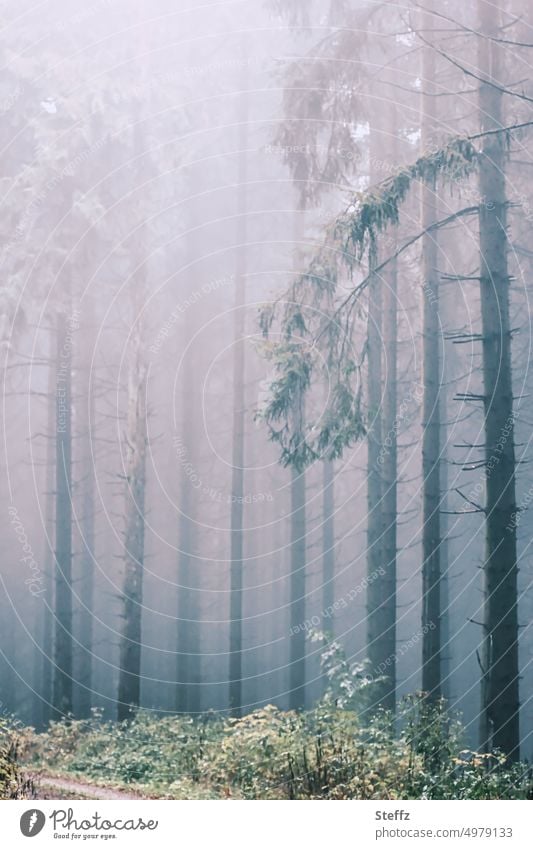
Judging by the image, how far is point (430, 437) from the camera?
517 inches

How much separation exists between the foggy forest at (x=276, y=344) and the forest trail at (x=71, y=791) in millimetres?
92

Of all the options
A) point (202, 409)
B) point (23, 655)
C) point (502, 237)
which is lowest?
point (23, 655)

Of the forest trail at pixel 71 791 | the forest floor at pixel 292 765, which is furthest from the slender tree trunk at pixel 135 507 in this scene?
the forest trail at pixel 71 791

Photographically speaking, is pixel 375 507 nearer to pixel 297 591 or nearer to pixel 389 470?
pixel 389 470

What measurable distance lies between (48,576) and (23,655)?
14.8 ft

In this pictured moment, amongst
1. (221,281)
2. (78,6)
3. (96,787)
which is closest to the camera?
(96,787)

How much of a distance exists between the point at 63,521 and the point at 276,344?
6.56 m

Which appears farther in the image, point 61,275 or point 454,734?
point 61,275

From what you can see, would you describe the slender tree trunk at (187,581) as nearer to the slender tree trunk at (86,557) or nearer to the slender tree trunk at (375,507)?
the slender tree trunk at (86,557)

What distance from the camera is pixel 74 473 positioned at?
1900 cm

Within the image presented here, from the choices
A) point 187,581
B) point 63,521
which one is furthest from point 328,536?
point 63,521

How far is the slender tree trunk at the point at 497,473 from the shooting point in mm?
9883
